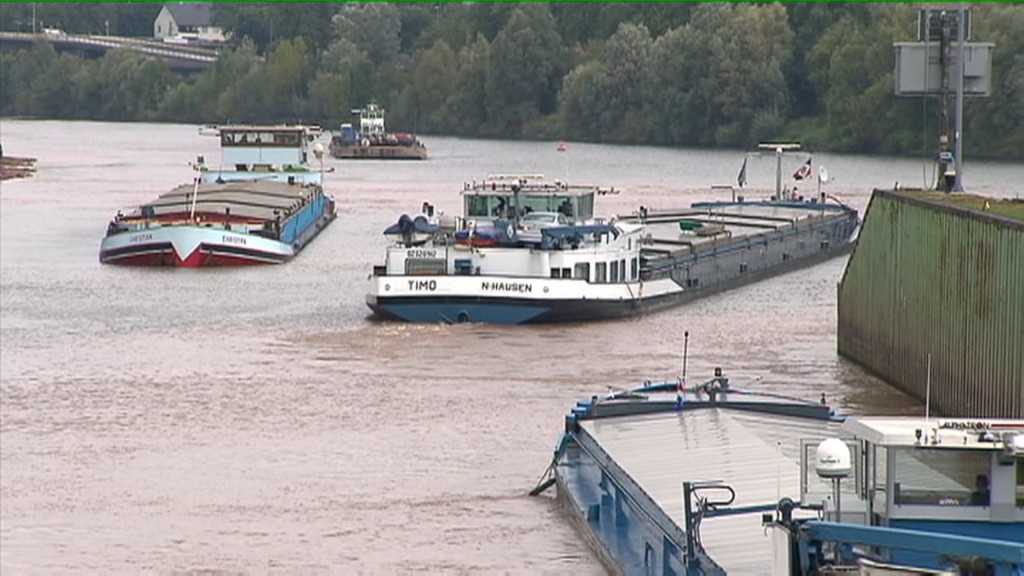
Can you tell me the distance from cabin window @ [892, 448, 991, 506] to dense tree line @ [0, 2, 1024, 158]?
250 feet

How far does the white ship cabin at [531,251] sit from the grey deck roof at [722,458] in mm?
16126

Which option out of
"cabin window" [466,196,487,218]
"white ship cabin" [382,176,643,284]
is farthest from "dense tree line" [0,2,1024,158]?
"white ship cabin" [382,176,643,284]

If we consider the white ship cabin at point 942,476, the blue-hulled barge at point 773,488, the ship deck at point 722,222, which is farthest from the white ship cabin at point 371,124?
the white ship cabin at point 942,476

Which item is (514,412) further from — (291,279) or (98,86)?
(98,86)

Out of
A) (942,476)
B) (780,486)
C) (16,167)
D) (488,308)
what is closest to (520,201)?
(488,308)

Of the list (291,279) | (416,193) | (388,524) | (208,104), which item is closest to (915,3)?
(416,193)

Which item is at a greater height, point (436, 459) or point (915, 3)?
point (915, 3)

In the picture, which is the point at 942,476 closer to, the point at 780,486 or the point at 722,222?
the point at 780,486

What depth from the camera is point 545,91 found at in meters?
126

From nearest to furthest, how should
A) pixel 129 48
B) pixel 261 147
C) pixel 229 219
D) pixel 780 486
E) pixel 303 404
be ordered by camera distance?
pixel 780 486
pixel 303 404
pixel 229 219
pixel 261 147
pixel 129 48

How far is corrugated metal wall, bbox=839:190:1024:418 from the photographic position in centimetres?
2273

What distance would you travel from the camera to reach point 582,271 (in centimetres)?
3750

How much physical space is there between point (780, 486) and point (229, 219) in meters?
37.6

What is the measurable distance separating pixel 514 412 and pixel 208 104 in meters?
131
